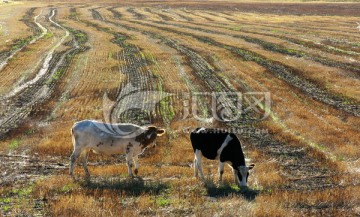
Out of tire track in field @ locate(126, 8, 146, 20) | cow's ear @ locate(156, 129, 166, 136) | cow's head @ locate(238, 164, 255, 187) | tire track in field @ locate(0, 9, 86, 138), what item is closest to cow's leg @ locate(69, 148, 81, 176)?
cow's ear @ locate(156, 129, 166, 136)

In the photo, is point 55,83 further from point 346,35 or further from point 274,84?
point 346,35

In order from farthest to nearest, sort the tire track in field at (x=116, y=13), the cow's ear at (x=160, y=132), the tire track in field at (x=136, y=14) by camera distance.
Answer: the tire track in field at (x=136, y=14)
the tire track in field at (x=116, y=13)
the cow's ear at (x=160, y=132)

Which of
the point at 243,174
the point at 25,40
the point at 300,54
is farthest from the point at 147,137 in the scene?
the point at 25,40

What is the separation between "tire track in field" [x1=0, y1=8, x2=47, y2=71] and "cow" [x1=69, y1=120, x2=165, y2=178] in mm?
25699

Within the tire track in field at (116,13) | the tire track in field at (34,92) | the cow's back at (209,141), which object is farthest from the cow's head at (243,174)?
the tire track in field at (116,13)

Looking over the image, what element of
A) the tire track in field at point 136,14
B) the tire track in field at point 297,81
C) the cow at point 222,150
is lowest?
the tire track in field at point 297,81

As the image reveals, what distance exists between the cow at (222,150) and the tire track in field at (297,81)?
13814 millimetres

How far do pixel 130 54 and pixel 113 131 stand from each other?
29.4m

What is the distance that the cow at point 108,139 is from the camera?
1509 centimetres

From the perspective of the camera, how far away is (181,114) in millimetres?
24766

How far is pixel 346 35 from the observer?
192 feet

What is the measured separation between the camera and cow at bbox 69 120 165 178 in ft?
49.5

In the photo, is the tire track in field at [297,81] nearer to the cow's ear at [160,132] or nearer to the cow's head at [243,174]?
the cow's head at [243,174]

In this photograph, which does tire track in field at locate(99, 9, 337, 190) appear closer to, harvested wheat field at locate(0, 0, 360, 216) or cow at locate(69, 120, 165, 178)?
harvested wheat field at locate(0, 0, 360, 216)
